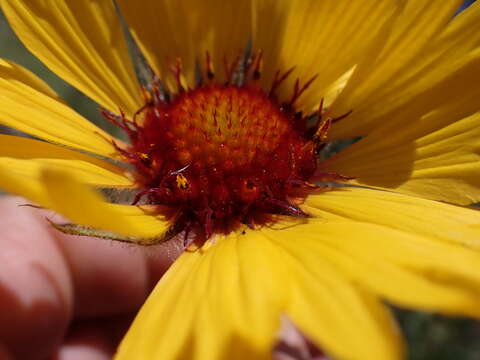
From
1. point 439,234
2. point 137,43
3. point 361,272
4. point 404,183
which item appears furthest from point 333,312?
point 137,43

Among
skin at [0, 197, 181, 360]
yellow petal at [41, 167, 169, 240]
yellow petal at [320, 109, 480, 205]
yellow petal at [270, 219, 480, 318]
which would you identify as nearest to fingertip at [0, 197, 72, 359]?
skin at [0, 197, 181, 360]

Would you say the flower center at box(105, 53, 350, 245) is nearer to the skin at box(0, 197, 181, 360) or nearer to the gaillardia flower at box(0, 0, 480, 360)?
the gaillardia flower at box(0, 0, 480, 360)

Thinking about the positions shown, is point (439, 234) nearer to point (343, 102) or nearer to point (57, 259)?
point (343, 102)

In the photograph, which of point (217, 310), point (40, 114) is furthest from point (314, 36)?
point (217, 310)

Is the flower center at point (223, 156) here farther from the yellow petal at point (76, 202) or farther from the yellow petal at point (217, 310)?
the yellow petal at point (76, 202)

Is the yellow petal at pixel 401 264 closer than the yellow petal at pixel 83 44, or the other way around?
the yellow petal at pixel 401 264

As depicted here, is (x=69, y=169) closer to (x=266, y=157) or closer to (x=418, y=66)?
(x=266, y=157)

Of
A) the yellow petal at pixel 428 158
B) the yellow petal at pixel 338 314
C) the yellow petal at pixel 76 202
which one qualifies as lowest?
the yellow petal at pixel 338 314

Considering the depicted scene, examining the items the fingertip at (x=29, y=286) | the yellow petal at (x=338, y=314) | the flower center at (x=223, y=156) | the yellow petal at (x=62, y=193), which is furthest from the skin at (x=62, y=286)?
the yellow petal at (x=338, y=314)
